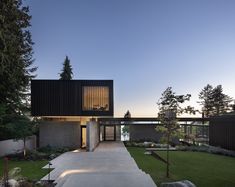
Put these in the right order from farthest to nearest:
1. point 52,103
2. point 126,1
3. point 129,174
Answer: point 52,103 < point 126,1 < point 129,174

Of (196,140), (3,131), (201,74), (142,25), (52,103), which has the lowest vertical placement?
(196,140)

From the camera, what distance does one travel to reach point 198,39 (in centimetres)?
1753

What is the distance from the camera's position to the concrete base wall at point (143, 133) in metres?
29.9

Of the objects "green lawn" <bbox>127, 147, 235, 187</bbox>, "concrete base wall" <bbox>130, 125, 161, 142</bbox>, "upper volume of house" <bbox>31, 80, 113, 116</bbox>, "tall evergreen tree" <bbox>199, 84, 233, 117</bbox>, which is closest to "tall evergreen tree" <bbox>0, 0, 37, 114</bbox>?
"upper volume of house" <bbox>31, 80, 113, 116</bbox>

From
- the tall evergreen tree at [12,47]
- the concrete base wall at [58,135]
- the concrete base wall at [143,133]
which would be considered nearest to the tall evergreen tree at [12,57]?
the tall evergreen tree at [12,47]

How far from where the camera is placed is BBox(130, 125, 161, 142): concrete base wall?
29.9 meters

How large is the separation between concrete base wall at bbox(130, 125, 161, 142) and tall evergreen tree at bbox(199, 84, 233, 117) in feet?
90.0

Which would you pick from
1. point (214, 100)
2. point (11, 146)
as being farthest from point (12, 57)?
point (214, 100)

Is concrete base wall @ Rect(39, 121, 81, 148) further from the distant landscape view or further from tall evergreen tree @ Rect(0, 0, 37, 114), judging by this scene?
tall evergreen tree @ Rect(0, 0, 37, 114)

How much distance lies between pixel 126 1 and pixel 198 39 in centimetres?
546

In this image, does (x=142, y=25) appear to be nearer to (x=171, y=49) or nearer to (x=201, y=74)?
(x=171, y=49)

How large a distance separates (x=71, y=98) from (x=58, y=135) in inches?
140

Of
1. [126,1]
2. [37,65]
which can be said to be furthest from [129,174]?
[37,65]

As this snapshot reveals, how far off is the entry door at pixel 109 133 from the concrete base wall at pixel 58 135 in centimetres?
832
